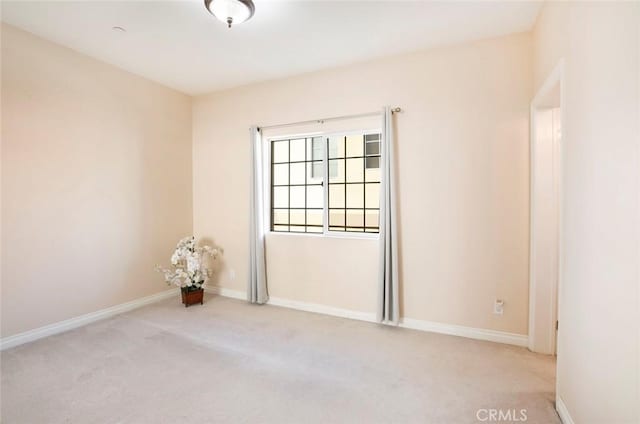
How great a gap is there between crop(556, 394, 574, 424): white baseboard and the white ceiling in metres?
2.75

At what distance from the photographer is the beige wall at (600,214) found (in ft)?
3.87

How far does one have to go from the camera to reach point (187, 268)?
12.8 feet

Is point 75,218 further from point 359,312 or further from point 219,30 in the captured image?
point 359,312

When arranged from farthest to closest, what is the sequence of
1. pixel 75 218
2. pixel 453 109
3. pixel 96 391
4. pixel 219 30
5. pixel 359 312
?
pixel 359 312 < pixel 75 218 < pixel 453 109 < pixel 219 30 < pixel 96 391

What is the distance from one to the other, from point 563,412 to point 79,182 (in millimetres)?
4364

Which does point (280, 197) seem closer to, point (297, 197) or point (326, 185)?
point (297, 197)

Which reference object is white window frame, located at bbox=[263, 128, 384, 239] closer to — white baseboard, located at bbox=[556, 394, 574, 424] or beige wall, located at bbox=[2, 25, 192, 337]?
beige wall, located at bbox=[2, 25, 192, 337]

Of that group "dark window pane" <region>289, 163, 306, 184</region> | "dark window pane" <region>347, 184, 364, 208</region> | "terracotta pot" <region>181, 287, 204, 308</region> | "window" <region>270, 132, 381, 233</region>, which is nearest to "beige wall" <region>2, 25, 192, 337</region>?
"terracotta pot" <region>181, 287, 204, 308</region>

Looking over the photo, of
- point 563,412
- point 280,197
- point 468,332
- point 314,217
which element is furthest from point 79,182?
point 563,412

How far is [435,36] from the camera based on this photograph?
9.00ft

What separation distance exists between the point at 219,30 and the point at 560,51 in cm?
261

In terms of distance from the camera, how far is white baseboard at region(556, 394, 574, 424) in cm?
168

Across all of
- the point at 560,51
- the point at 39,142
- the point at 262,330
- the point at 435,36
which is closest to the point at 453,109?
the point at 435,36

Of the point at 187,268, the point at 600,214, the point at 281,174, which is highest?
the point at 281,174
